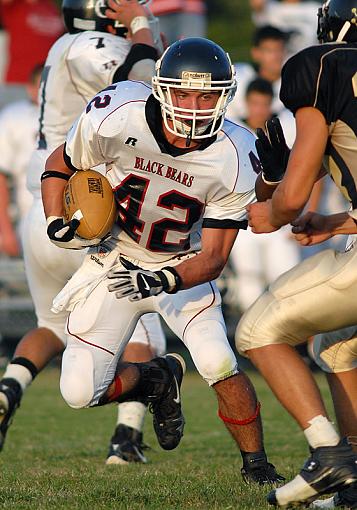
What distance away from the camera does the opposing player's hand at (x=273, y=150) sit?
4.38 m

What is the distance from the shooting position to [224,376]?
4930 mm

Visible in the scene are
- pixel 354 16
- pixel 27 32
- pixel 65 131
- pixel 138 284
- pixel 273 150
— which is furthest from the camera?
pixel 27 32

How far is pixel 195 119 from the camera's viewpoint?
4.75 metres

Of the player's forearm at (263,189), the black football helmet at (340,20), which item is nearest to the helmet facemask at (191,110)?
the player's forearm at (263,189)

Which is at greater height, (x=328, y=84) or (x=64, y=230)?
(x=328, y=84)

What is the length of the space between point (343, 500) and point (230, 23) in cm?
1681

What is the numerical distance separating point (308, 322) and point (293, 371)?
0.63ft

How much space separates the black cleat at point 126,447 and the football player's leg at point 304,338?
1.67 m

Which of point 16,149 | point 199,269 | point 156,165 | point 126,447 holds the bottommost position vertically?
point 16,149

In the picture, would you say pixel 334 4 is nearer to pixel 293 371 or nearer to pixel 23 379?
pixel 293 371

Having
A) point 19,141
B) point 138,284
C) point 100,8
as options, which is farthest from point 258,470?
point 19,141

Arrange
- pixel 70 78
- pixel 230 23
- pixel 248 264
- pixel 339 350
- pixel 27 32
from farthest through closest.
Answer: pixel 230 23
pixel 27 32
pixel 248 264
pixel 70 78
pixel 339 350

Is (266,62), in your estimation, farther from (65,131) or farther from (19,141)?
(65,131)

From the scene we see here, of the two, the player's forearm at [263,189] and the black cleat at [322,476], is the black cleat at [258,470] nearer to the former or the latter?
the black cleat at [322,476]
